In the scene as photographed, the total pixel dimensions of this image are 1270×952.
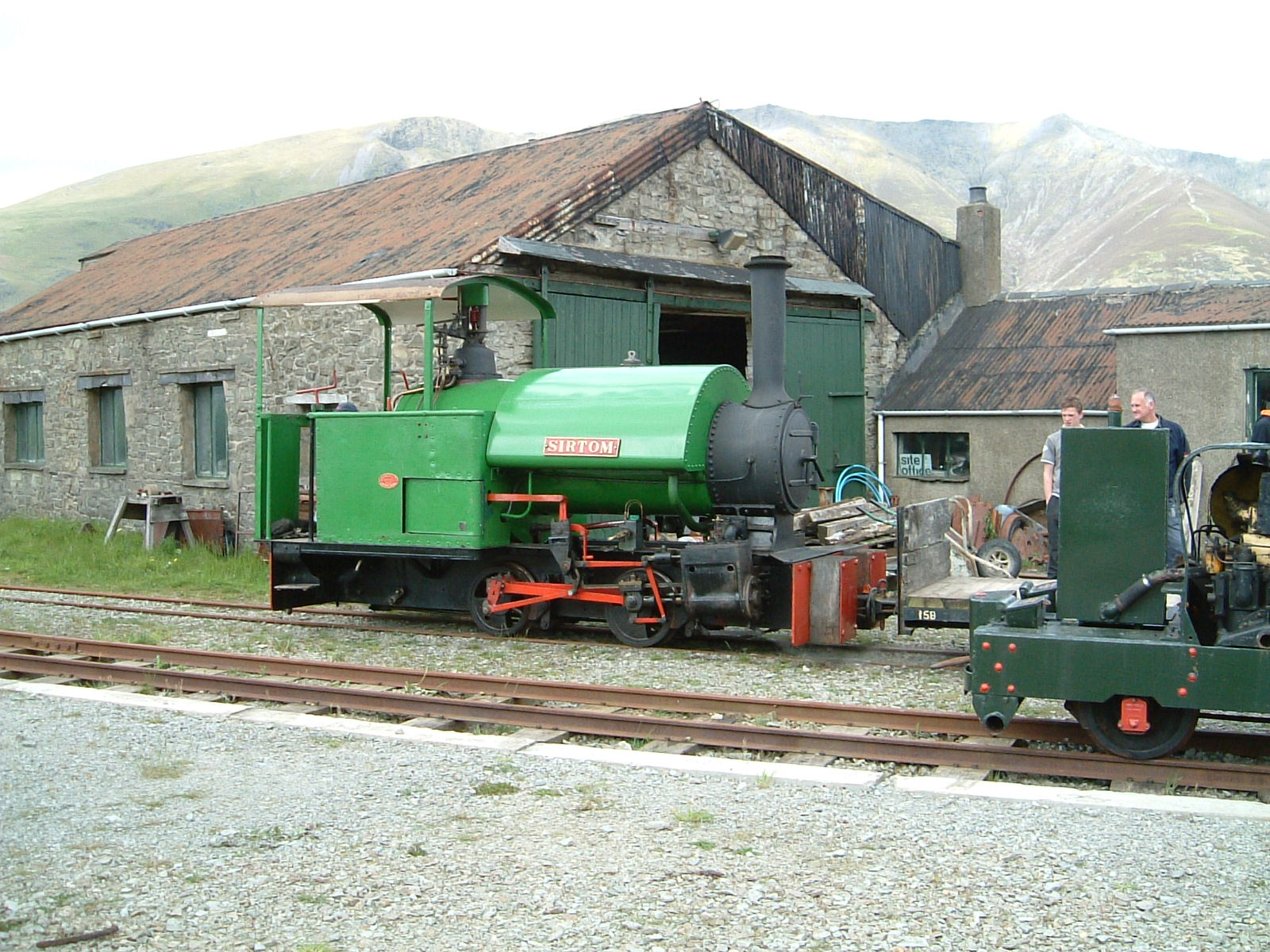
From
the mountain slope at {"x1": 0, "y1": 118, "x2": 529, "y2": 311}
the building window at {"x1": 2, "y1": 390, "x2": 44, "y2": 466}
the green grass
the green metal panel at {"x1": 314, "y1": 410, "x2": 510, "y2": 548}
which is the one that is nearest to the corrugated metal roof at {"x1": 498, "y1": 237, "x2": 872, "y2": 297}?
the green metal panel at {"x1": 314, "y1": 410, "x2": 510, "y2": 548}

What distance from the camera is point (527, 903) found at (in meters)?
4.31

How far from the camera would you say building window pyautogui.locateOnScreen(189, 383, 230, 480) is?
57.9 feet

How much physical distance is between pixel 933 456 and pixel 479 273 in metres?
9.31

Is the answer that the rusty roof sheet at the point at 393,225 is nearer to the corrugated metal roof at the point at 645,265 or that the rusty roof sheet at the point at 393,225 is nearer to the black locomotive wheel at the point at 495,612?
the corrugated metal roof at the point at 645,265

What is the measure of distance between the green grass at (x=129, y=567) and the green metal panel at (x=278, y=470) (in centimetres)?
240

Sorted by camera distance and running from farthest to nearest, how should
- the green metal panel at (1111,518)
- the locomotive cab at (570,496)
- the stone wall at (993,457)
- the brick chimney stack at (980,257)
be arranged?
the brick chimney stack at (980,257) < the stone wall at (993,457) < the locomotive cab at (570,496) < the green metal panel at (1111,518)

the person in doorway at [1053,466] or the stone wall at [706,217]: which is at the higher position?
the stone wall at [706,217]

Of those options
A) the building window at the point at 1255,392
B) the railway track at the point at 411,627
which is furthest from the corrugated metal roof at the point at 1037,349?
the railway track at the point at 411,627

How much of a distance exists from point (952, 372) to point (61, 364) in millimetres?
14816

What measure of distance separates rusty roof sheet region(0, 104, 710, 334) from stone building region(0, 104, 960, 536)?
5cm

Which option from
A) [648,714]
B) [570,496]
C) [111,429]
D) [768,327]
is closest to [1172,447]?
[768,327]

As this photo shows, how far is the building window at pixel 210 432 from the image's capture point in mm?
17656

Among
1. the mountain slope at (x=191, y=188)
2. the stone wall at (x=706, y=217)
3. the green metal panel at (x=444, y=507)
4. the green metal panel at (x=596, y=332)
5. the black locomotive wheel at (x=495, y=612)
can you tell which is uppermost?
the mountain slope at (x=191, y=188)

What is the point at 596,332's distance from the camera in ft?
49.3
